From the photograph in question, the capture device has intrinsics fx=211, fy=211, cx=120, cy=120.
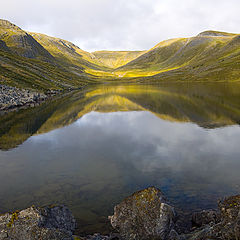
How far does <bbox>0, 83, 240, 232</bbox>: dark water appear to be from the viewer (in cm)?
1858

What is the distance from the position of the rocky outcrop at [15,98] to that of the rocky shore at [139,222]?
62714 millimetres

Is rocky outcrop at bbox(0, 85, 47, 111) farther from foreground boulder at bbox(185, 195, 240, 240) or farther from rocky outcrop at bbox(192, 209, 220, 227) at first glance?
foreground boulder at bbox(185, 195, 240, 240)

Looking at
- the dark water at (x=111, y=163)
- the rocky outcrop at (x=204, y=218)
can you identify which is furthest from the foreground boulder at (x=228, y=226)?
the dark water at (x=111, y=163)

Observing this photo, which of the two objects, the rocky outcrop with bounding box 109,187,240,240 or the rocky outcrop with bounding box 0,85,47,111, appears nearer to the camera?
the rocky outcrop with bounding box 109,187,240,240

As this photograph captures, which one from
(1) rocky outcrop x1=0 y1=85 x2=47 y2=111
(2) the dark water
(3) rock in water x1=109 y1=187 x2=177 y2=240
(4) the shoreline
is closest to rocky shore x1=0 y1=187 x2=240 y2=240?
(3) rock in water x1=109 y1=187 x2=177 y2=240

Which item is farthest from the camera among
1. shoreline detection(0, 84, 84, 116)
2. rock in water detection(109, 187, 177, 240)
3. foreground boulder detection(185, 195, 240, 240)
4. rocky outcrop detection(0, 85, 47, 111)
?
rocky outcrop detection(0, 85, 47, 111)

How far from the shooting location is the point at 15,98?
76875 mm

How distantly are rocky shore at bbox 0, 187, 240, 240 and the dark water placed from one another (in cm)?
239

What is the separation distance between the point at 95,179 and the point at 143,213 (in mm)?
10142

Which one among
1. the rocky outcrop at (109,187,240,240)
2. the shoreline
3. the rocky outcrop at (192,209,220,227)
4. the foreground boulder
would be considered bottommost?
the rocky outcrop at (192,209,220,227)

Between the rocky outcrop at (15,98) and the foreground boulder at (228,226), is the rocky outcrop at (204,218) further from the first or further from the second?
the rocky outcrop at (15,98)

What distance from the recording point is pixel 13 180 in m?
22.5

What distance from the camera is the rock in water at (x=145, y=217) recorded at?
483 inches

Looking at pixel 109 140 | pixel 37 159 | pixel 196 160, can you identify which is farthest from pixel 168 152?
pixel 37 159
